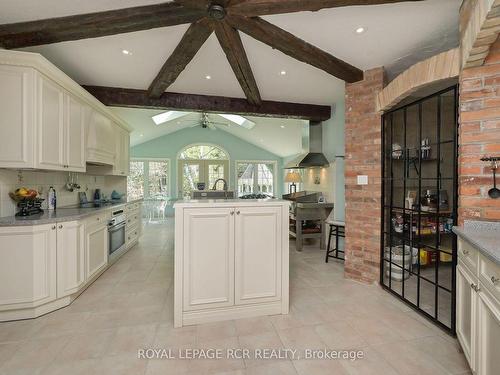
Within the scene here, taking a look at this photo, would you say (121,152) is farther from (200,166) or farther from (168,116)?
(200,166)

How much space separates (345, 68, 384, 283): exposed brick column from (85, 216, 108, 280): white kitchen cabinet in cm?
296

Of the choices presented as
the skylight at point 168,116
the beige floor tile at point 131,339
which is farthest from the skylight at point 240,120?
the beige floor tile at point 131,339

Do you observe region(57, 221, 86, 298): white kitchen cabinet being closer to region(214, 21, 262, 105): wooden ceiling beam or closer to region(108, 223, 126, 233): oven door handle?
region(108, 223, 126, 233): oven door handle

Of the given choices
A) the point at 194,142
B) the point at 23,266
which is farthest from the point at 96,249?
the point at 194,142

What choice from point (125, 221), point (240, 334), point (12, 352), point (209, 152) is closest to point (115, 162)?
point (125, 221)

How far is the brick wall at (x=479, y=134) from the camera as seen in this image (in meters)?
1.60

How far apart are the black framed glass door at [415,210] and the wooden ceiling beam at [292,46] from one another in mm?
677

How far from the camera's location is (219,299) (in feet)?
6.49

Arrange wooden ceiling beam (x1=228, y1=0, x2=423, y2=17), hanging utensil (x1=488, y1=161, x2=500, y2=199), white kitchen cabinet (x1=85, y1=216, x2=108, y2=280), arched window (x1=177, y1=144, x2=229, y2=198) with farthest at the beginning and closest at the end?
arched window (x1=177, y1=144, x2=229, y2=198), white kitchen cabinet (x1=85, y1=216, x2=108, y2=280), wooden ceiling beam (x1=228, y1=0, x2=423, y2=17), hanging utensil (x1=488, y1=161, x2=500, y2=199)

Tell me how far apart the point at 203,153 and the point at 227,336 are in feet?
23.9

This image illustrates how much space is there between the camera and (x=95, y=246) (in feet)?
8.81

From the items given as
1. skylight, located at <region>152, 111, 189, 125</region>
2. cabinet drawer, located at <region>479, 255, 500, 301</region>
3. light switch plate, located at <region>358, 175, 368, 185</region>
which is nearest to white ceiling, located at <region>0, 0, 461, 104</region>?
light switch plate, located at <region>358, 175, 368, 185</region>

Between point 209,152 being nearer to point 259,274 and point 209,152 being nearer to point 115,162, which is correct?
point 115,162

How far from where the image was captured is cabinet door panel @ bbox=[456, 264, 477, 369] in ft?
4.35
